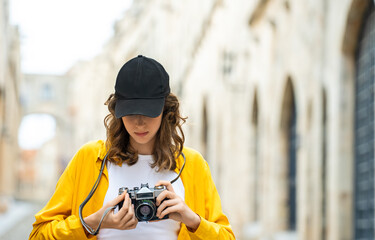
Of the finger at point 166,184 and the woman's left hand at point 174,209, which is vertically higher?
the finger at point 166,184

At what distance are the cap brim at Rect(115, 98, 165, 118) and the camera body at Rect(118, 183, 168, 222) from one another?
0.26 m

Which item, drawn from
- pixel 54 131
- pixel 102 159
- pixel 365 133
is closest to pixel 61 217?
pixel 102 159

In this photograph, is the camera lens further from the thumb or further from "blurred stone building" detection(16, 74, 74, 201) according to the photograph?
"blurred stone building" detection(16, 74, 74, 201)

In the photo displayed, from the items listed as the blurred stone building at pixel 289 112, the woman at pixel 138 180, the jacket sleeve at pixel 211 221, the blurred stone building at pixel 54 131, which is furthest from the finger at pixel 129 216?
the blurred stone building at pixel 54 131

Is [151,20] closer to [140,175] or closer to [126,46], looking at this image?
[126,46]

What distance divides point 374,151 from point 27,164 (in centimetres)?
7149

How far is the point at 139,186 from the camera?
2.50 metres

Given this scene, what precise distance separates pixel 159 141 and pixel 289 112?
9.71 meters

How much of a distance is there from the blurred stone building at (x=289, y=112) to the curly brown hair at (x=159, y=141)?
0.07 metres

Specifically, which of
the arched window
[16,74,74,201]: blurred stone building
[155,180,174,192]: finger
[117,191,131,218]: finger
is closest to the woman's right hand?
[117,191,131,218]: finger

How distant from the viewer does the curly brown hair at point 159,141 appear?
2.52 m

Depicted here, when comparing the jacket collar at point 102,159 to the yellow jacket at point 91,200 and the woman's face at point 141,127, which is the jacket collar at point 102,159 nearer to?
the yellow jacket at point 91,200

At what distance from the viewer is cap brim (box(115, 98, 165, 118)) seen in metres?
2.37

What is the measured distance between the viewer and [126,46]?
4441 cm
